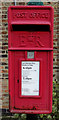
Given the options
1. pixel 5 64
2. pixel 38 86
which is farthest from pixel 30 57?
pixel 5 64

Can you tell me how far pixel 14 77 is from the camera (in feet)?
6.13

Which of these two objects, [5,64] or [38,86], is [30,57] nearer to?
[38,86]

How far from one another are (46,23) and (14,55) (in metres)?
0.55

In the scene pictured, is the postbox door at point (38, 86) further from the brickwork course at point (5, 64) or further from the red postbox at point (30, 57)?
the brickwork course at point (5, 64)

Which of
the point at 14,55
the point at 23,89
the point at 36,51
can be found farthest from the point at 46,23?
the point at 23,89

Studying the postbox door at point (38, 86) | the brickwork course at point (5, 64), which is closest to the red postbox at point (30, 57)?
the postbox door at point (38, 86)

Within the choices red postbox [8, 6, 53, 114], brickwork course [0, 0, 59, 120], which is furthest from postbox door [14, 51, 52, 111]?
brickwork course [0, 0, 59, 120]

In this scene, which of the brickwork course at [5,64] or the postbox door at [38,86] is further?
the brickwork course at [5,64]

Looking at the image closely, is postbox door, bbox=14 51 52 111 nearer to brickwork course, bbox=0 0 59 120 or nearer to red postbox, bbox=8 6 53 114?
red postbox, bbox=8 6 53 114

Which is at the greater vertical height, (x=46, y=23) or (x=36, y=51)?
(x=46, y=23)

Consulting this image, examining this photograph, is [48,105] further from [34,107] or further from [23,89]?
[23,89]

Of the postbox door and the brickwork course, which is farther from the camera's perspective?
the brickwork course

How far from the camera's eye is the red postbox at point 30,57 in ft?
5.84

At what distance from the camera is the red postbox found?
1779 millimetres
